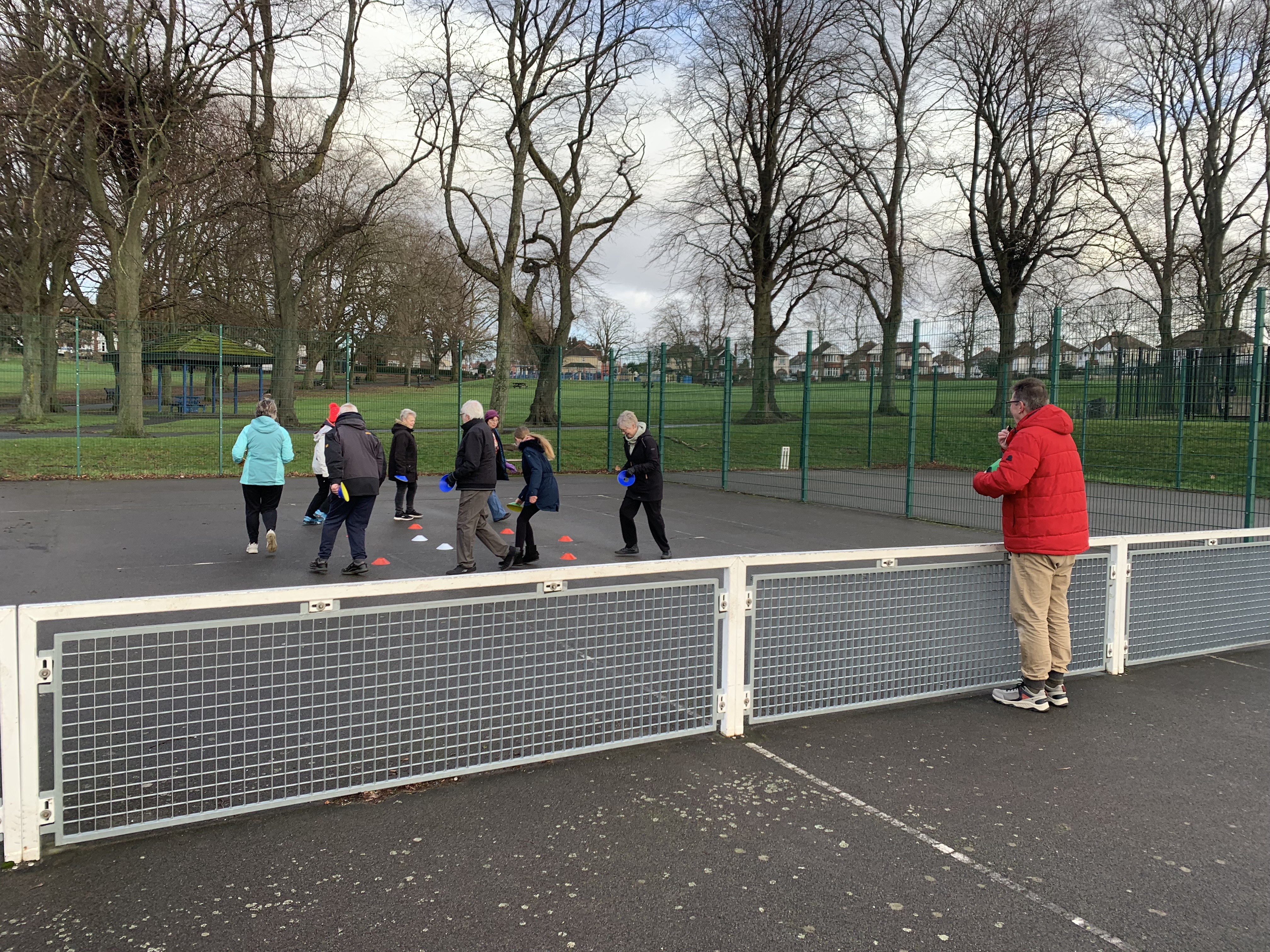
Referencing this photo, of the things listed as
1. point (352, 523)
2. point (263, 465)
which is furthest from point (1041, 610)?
point (263, 465)

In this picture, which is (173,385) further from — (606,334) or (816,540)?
(606,334)

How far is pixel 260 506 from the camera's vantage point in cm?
977

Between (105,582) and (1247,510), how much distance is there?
12182mm

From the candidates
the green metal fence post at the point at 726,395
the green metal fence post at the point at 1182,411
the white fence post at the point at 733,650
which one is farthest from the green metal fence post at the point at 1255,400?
the green metal fence post at the point at 726,395

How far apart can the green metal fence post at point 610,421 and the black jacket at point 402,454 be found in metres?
8.61

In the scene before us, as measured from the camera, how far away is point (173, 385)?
26125 millimetres

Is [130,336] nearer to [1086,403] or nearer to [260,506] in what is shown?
[260,506]

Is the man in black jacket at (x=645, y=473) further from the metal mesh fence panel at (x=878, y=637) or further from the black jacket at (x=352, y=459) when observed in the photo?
the metal mesh fence panel at (x=878, y=637)

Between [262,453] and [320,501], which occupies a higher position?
[262,453]

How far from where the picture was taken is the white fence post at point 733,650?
464cm

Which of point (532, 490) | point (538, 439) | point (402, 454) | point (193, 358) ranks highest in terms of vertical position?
point (193, 358)

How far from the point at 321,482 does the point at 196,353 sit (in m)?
12.7

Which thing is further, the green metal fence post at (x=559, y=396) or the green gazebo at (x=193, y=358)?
the green metal fence post at (x=559, y=396)

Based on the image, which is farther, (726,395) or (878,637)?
(726,395)
